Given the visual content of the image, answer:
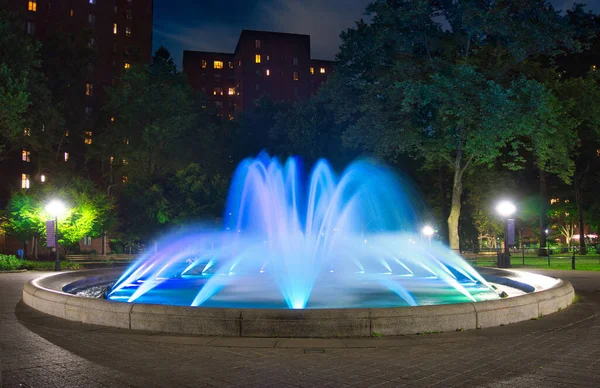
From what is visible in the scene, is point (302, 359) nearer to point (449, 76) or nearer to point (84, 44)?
point (449, 76)

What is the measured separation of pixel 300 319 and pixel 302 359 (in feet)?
4.78

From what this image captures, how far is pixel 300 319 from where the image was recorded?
1024 cm

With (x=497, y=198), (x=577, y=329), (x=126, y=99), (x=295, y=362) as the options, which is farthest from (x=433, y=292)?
(x=126, y=99)

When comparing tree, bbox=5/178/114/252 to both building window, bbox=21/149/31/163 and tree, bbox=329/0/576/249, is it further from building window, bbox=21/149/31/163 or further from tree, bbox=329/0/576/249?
tree, bbox=329/0/576/249

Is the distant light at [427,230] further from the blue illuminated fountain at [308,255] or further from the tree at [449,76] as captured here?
the tree at [449,76]

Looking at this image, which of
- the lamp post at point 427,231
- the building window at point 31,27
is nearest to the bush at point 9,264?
the lamp post at point 427,231

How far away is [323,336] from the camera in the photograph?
1026 cm

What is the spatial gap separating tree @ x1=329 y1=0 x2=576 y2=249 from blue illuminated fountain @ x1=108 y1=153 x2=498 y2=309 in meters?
6.96

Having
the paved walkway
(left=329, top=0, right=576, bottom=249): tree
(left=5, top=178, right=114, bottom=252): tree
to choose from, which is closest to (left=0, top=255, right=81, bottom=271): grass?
(left=5, top=178, right=114, bottom=252): tree

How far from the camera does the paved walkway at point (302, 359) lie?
7594 millimetres

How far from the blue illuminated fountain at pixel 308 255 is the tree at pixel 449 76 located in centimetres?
696

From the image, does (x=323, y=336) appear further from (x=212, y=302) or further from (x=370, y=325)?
(x=212, y=302)

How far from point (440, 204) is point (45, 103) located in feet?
140

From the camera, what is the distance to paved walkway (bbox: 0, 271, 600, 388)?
759 cm
